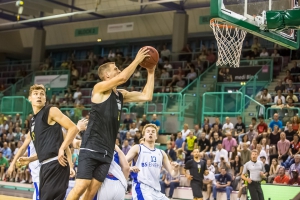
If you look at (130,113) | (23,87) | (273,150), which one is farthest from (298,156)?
(23,87)

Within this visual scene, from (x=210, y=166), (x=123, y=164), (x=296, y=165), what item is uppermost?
(x=123, y=164)

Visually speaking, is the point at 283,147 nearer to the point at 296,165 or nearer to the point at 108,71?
the point at 296,165

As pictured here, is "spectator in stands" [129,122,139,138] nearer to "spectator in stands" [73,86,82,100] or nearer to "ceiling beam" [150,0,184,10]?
"spectator in stands" [73,86,82,100]

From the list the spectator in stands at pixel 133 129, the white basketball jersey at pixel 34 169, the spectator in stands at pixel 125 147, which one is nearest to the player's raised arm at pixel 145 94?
the white basketball jersey at pixel 34 169

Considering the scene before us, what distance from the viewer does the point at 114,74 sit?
6.72 metres

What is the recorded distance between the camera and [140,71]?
27891 millimetres

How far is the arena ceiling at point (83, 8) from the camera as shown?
28406 mm

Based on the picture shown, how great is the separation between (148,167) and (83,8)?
76.9ft

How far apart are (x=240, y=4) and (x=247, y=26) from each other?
19.0 inches

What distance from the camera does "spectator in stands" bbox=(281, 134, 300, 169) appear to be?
16141mm

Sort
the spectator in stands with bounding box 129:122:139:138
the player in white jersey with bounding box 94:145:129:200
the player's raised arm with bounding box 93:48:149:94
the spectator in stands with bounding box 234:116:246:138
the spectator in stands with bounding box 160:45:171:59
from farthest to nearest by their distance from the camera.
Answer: the spectator in stands with bounding box 160:45:171:59 → the spectator in stands with bounding box 129:122:139:138 → the spectator in stands with bounding box 234:116:246:138 → the player in white jersey with bounding box 94:145:129:200 → the player's raised arm with bounding box 93:48:149:94

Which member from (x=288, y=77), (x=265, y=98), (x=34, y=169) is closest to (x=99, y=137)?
(x=34, y=169)

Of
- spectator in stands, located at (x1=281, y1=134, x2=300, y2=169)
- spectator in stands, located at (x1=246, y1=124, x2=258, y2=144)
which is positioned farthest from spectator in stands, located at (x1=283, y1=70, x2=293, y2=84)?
spectator in stands, located at (x1=281, y1=134, x2=300, y2=169)

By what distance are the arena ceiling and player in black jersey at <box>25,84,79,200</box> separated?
64.5 ft
